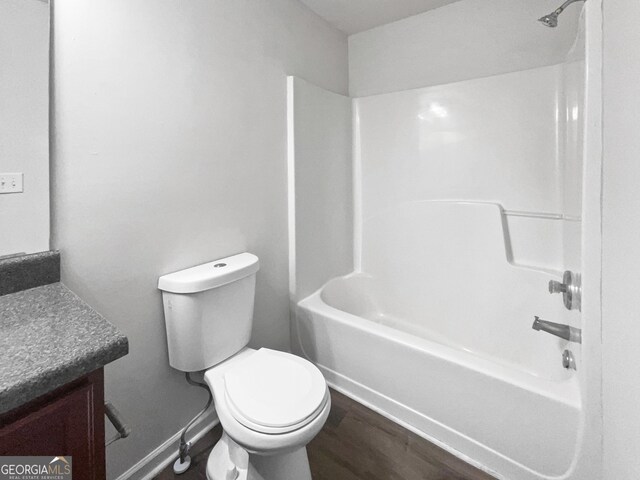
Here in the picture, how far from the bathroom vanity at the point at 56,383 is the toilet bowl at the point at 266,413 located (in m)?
0.44

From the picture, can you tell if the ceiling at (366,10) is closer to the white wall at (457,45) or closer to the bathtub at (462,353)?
the white wall at (457,45)

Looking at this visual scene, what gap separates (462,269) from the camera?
2.02m

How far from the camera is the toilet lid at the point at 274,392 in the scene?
1017 millimetres

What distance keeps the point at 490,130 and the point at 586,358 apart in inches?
53.9

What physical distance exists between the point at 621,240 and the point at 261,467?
1367mm

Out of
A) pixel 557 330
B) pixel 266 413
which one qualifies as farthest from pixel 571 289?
pixel 266 413

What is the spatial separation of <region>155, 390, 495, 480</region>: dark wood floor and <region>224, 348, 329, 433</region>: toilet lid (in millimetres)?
502

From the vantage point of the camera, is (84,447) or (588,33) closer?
(84,447)

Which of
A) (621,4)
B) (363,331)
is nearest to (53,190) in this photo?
(363,331)

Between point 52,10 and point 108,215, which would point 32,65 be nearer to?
point 52,10

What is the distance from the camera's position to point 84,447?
64cm

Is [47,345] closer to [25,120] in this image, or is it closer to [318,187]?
[25,120]

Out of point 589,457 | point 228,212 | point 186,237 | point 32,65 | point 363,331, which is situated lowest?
point 589,457

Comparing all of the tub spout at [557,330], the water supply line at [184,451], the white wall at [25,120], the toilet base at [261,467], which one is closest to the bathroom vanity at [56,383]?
the white wall at [25,120]
